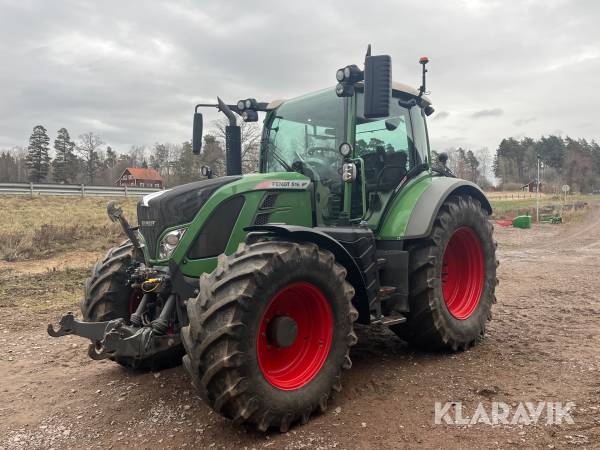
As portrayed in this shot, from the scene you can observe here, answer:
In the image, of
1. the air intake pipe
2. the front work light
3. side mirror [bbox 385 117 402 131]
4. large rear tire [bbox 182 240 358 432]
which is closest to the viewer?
large rear tire [bbox 182 240 358 432]

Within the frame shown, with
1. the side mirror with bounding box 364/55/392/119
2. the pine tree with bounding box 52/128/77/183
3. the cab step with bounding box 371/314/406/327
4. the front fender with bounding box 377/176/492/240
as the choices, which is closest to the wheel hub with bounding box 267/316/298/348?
the cab step with bounding box 371/314/406/327

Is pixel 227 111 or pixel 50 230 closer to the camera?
pixel 227 111

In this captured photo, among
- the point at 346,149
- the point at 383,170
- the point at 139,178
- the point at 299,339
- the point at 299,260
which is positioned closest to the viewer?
the point at 299,260

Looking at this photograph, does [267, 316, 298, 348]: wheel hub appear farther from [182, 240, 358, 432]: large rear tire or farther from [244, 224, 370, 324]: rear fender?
[244, 224, 370, 324]: rear fender

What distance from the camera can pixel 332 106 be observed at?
470 cm

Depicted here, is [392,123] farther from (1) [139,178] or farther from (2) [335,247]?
(1) [139,178]

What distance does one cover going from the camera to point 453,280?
5473mm

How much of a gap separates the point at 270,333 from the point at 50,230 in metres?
12.8

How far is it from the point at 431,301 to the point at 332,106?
2055 mm

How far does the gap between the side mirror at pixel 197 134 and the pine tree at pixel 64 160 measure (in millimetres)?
56745

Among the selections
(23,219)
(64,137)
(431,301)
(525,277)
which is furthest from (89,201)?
(64,137)

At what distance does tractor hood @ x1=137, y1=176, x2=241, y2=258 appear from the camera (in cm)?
383

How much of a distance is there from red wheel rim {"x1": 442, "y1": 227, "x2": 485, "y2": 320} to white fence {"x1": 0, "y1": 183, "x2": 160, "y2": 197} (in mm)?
23950

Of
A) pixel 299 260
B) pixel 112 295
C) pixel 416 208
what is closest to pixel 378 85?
pixel 416 208
